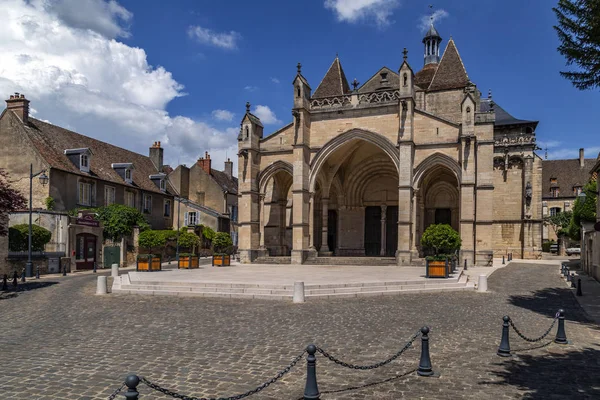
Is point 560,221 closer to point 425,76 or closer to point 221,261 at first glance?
point 425,76

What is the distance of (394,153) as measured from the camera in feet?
86.0

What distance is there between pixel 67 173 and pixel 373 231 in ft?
66.2

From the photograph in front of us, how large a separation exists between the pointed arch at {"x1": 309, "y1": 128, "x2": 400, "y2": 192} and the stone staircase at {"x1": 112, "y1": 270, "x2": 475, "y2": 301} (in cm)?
1106

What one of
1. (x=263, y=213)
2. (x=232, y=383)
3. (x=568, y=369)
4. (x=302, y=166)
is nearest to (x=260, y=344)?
(x=232, y=383)

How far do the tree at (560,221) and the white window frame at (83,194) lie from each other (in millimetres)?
43678

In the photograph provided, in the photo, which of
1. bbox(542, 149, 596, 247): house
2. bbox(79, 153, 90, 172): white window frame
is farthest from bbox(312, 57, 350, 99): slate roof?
bbox(542, 149, 596, 247): house

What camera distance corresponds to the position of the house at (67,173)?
26297 millimetres

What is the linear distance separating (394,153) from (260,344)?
64.2 feet

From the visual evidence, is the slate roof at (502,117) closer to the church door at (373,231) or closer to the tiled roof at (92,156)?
the church door at (373,231)

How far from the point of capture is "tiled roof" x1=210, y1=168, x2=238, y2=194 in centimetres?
4378

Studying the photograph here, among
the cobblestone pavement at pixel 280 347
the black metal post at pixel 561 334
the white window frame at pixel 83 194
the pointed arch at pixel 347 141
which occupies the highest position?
the pointed arch at pixel 347 141

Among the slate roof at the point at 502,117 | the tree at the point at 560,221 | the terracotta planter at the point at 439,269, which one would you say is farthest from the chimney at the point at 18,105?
the tree at the point at 560,221

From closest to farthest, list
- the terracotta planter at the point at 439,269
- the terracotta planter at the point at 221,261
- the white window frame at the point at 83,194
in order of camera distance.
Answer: the terracotta planter at the point at 439,269
the terracotta planter at the point at 221,261
the white window frame at the point at 83,194

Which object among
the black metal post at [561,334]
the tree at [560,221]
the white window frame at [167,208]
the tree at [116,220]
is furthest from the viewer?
the tree at [560,221]
